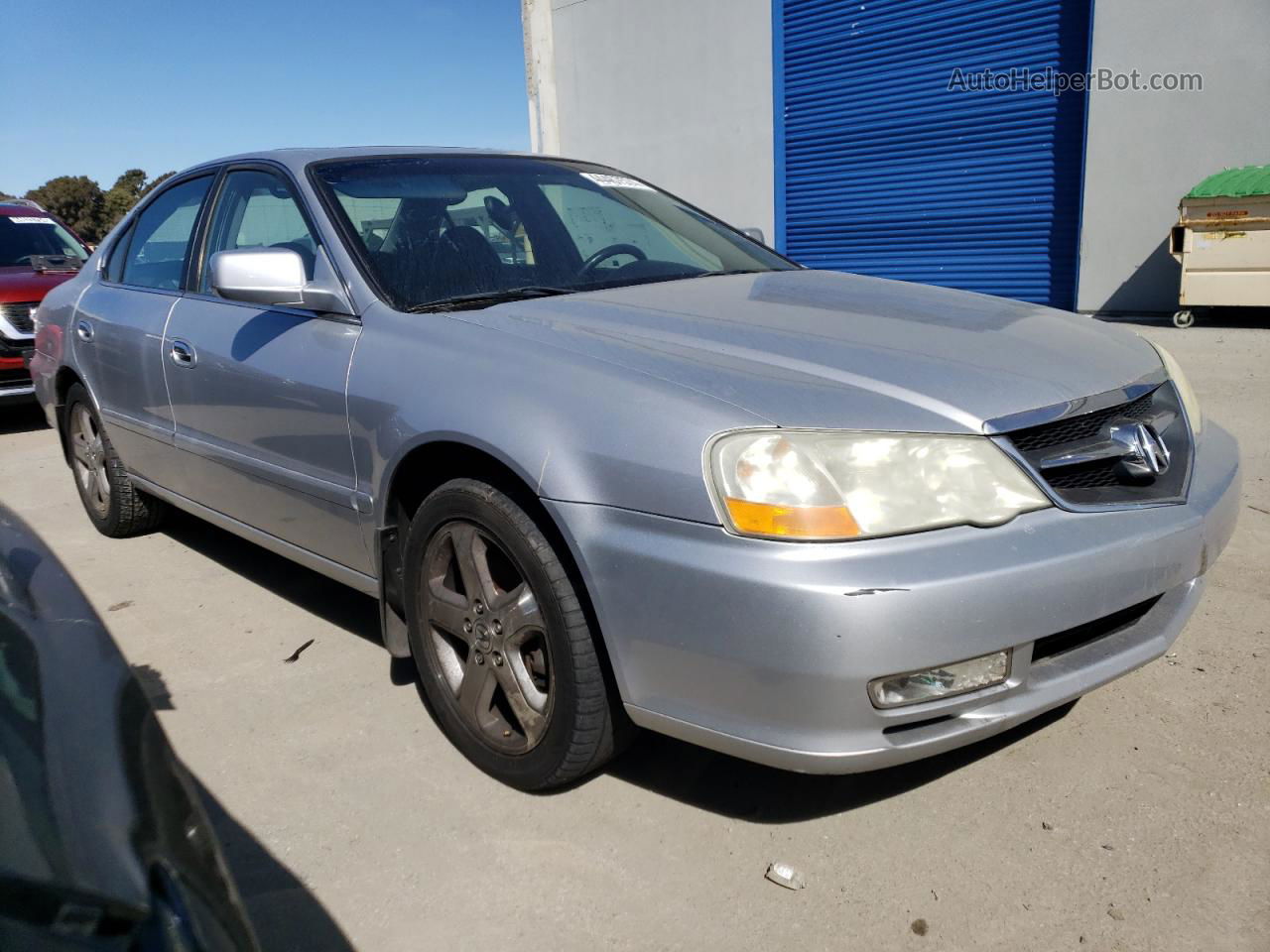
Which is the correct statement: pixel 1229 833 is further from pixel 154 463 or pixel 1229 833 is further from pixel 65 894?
pixel 154 463

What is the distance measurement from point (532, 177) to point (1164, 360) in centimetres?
204

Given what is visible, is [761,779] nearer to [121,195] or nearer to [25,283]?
[25,283]

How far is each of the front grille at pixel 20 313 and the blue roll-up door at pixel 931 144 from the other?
8.82m

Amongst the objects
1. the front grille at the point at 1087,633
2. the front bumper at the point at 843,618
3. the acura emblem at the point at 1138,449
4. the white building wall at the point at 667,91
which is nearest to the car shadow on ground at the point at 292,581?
the front bumper at the point at 843,618

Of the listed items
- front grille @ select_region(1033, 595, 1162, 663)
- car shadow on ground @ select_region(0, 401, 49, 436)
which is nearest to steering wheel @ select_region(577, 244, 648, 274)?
front grille @ select_region(1033, 595, 1162, 663)

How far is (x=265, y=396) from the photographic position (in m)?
3.07

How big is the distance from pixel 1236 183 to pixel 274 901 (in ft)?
30.7

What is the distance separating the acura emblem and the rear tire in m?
3.88

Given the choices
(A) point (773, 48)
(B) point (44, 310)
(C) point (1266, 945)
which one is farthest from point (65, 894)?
(A) point (773, 48)

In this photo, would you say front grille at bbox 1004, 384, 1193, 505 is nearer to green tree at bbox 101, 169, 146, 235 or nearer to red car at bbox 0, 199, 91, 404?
red car at bbox 0, 199, 91, 404

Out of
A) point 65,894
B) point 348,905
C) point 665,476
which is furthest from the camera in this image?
point 348,905

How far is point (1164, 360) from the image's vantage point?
110 inches

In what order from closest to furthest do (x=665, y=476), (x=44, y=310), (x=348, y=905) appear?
(x=665, y=476), (x=348, y=905), (x=44, y=310)

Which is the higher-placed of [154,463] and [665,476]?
[665,476]
